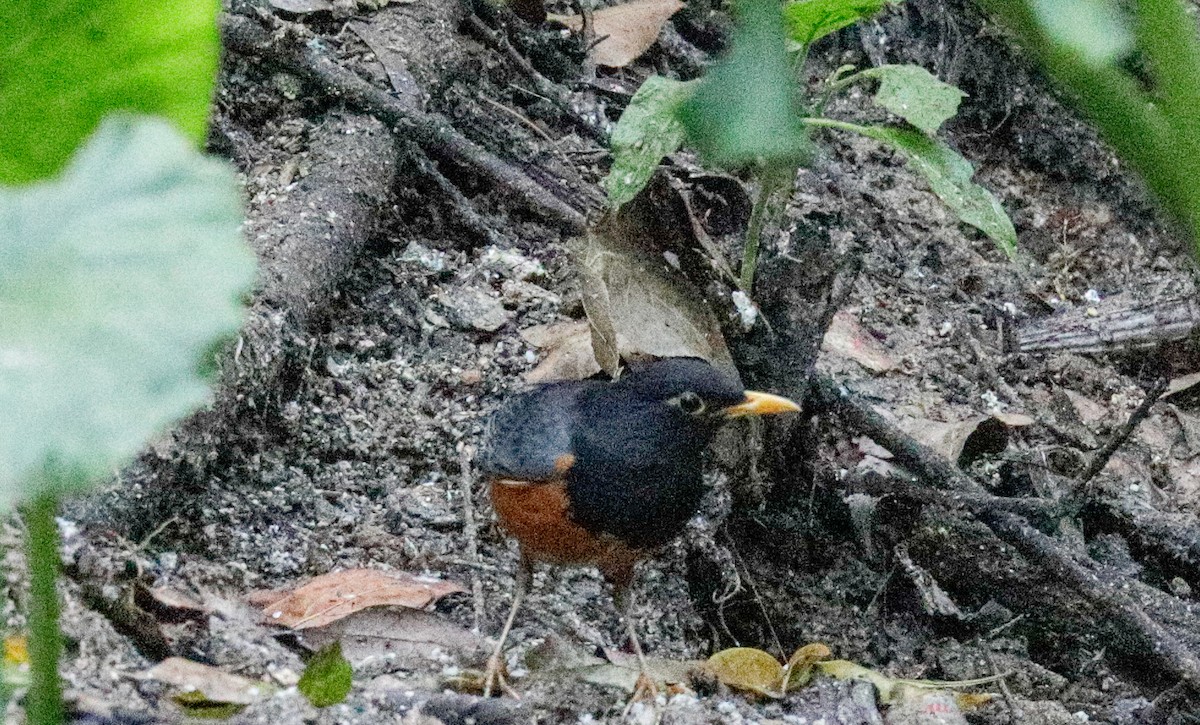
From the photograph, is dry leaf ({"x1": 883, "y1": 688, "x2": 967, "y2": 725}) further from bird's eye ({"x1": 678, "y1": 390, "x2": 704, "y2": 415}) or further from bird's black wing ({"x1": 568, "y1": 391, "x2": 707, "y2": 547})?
bird's eye ({"x1": 678, "y1": 390, "x2": 704, "y2": 415})

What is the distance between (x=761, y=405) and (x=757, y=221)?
1.74 ft

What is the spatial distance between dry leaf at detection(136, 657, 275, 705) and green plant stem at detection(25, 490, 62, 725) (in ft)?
4.05

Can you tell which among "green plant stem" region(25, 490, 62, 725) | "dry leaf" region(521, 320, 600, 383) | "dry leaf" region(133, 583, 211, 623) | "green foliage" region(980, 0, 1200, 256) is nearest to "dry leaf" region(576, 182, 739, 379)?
"dry leaf" region(521, 320, 600, 383)

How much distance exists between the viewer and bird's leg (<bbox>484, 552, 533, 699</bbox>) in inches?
121

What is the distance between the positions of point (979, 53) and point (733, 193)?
1.70 metres

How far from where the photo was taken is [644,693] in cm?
317

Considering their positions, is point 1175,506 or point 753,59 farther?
point 1175,506

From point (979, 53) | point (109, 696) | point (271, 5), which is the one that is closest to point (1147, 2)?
point (109, 696)

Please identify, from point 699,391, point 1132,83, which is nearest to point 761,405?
point 699,391

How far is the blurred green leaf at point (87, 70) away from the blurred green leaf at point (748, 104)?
0.74m

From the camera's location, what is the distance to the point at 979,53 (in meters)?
6.03

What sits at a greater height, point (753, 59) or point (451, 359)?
point (753, 59)

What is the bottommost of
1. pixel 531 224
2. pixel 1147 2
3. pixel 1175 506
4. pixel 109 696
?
pixel 1175 506

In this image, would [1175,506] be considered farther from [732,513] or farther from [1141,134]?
[1141,134]
